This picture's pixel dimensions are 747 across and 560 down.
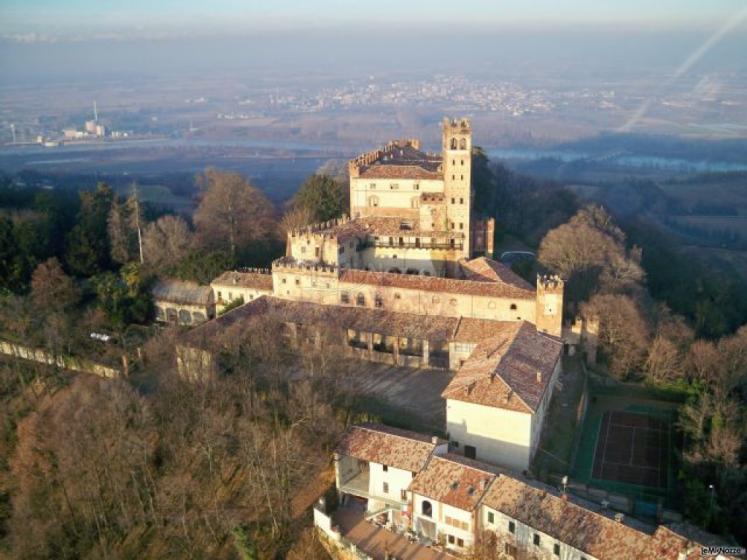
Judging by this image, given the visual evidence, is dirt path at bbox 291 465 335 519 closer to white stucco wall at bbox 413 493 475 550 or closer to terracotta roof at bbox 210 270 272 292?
white stucco wall at bbox 413 493 475 550

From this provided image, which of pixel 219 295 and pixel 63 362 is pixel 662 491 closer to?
pixel 219 295

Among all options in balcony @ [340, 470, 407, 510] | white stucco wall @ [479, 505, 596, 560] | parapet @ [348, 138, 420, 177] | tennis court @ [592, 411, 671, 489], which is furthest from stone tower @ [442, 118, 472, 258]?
white stucco wall @ [479, 505, 596, 560]

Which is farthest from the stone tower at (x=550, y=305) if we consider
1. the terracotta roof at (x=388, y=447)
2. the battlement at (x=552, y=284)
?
the terracotta roof at (x=388, y=447)

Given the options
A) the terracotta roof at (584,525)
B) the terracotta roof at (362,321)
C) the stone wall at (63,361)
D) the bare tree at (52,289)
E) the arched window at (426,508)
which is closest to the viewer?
the terracotta roof at (584,525)

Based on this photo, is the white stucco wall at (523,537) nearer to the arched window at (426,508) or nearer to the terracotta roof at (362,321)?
the arched window at (426,508)

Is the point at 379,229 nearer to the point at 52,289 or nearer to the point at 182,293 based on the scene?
the point at 182,293

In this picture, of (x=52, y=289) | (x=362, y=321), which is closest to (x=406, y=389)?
(x=362, y=321)

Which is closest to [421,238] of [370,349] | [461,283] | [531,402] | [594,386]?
[461,283]
